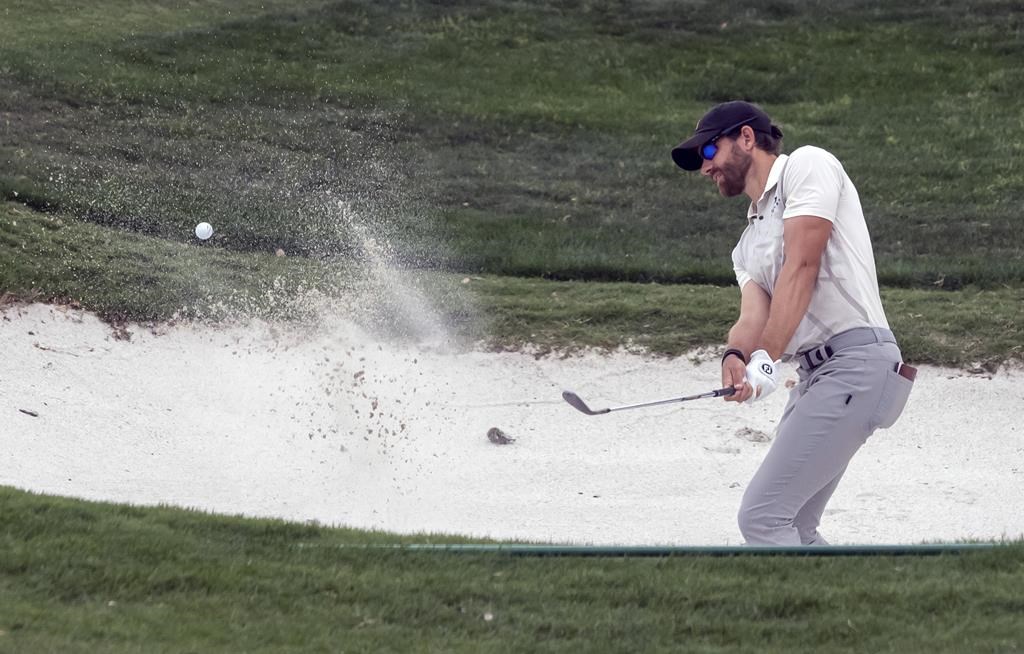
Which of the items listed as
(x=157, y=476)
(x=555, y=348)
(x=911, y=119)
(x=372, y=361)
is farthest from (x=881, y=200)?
(x=157, y=476)

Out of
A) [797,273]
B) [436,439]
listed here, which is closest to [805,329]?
[797,273]

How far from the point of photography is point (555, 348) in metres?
10.2

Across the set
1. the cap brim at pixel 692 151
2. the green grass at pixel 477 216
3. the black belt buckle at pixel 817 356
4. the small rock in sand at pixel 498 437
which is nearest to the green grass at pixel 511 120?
the green grass at pixel 477 216

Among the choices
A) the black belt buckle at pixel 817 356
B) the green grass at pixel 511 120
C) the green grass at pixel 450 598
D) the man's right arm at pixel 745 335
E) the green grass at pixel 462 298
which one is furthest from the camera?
the green grass at pixel 511 120

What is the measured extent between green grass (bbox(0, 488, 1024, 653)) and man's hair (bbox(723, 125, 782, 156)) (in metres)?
1.61

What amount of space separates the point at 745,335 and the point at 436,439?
14.0ft

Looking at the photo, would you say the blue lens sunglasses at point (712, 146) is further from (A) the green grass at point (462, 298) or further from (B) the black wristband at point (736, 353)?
(A) the green grass at point (462, 298)

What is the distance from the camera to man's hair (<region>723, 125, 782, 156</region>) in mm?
5410

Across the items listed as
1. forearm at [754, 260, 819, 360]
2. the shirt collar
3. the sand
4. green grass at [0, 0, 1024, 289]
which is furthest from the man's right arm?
green grass at [0, 0, 1024, 289]

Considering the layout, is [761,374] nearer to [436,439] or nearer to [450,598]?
[450,598]

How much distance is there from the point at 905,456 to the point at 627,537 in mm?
2165

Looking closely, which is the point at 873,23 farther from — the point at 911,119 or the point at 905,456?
the point at 905,456

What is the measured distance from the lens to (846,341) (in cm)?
520

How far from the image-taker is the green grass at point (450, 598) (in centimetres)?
475
